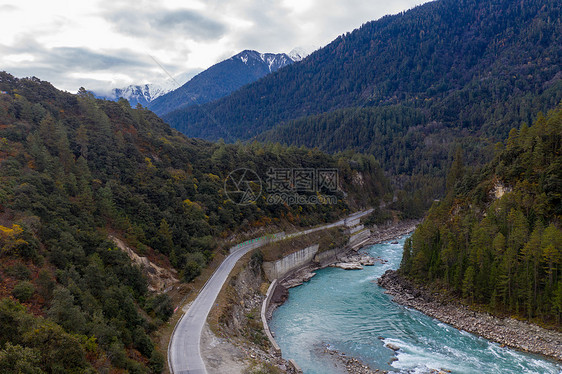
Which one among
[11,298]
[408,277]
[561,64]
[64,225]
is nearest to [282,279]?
[408,277]

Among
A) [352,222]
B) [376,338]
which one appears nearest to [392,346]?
[376,338]

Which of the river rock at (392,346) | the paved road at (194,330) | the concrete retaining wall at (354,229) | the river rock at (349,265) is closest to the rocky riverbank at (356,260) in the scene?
the river rock at (349,265)

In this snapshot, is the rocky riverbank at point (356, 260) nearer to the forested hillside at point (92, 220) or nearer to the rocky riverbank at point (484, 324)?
the forested hillside at point (92, 220)

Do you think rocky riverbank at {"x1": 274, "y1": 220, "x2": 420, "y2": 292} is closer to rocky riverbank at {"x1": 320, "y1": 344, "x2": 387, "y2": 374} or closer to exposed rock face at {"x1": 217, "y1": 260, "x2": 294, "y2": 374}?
exposed rock face at {"x1": 217, "y1": 260, "x2": 294, "y2": 374}

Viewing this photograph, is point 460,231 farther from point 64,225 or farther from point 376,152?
point 376,152

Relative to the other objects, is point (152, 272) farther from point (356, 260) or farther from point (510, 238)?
point (356, 260)

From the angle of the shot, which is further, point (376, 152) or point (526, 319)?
point (376, 152)
